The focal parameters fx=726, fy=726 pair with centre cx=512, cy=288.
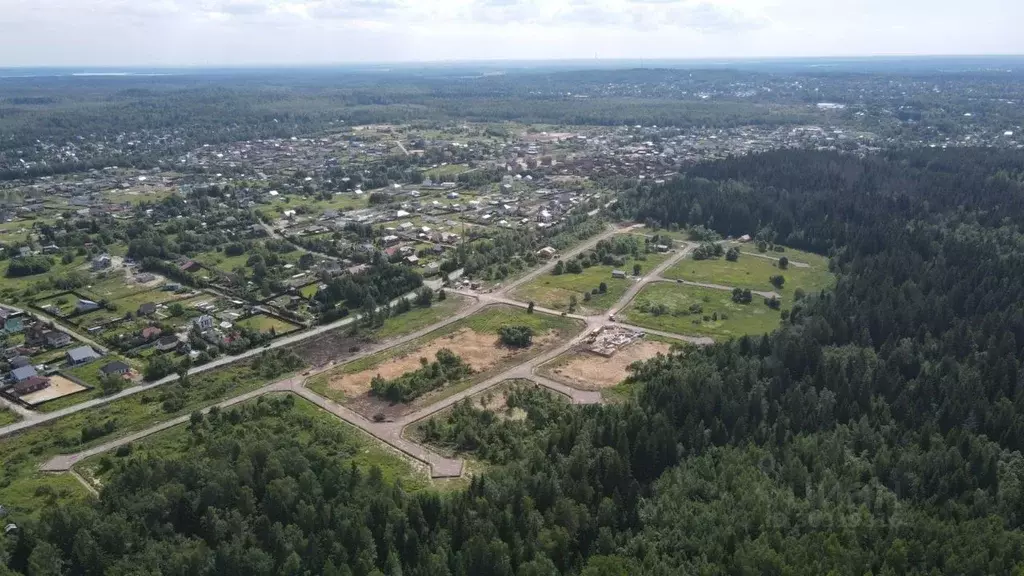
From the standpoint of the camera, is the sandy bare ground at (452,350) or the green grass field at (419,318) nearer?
the sandy bare ground at (452,350)

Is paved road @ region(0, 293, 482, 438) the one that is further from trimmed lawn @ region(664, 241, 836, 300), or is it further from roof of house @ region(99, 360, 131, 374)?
trimmed lawn @ region(664, 241, 836, 300)

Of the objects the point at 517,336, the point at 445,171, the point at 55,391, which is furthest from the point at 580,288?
the point at 445,171

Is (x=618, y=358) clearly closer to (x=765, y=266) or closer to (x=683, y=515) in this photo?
(x=683, y=515)

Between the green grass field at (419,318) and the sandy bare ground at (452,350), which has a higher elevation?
the green grass field at (419,318)

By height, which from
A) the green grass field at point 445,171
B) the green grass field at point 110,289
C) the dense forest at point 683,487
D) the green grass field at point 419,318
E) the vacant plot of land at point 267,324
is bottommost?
the green grass field at point 419,318

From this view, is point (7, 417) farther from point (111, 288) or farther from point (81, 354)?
point (111, 288)

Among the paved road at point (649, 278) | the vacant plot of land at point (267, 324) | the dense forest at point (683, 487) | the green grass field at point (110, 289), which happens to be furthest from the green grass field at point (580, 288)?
the green grass field at point (110, 289)

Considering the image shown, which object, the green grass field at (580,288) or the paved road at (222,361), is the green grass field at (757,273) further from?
the paved road at (222,361)

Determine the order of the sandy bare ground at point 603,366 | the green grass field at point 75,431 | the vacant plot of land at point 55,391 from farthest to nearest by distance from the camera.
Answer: the sandy bare ground at point 603,366
the vacant plot of land at point 55,391
the green grass field at point 75,431
